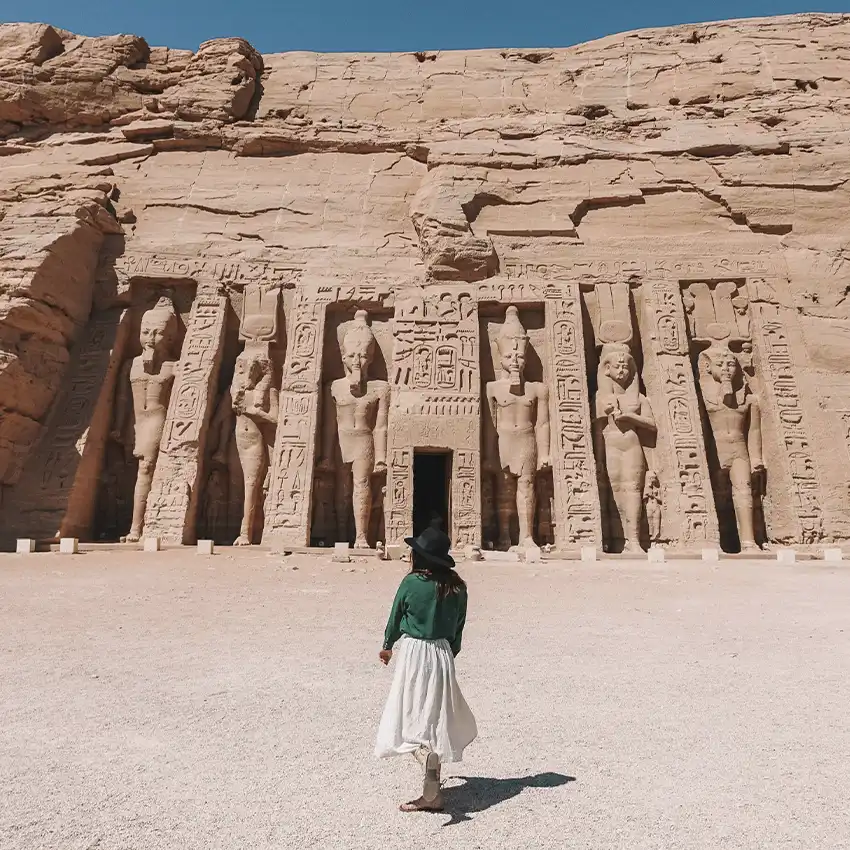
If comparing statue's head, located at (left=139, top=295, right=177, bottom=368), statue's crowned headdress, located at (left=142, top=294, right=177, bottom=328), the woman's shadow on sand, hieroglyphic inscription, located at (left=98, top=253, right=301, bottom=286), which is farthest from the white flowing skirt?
hieroglyphic inscription, located at (left=98, top=253, right=301, bottom=286)

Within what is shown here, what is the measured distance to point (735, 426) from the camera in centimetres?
1238

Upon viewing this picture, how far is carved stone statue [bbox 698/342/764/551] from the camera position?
12086 millimetres

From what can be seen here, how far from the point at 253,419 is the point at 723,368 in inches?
314

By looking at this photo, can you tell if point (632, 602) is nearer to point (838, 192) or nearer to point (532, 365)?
point (532, 365)

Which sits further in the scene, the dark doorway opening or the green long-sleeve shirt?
the dark doorway opening

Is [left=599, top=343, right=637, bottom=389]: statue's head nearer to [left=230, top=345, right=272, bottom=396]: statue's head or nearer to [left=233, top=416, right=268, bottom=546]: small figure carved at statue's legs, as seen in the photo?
[left=230, top=345, right=272, bottom=396]: statue's head

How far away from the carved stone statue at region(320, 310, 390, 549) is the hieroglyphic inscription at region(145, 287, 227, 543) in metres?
2.06

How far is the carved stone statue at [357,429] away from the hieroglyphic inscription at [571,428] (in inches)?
113

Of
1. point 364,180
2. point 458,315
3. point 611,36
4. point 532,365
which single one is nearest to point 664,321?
point 532,365

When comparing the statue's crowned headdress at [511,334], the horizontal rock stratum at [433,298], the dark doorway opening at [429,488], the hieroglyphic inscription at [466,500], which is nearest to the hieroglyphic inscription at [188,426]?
the horizontal rock stratum at [433,298]

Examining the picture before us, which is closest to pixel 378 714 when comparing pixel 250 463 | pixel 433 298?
pixel 250 463

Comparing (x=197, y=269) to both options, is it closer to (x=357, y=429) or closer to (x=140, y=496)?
(x=140, y=496)

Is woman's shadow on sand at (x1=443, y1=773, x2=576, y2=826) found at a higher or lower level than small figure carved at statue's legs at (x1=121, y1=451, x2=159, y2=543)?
lower

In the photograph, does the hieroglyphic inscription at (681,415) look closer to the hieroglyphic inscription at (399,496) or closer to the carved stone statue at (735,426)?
the carved stone statue at (735,426)
